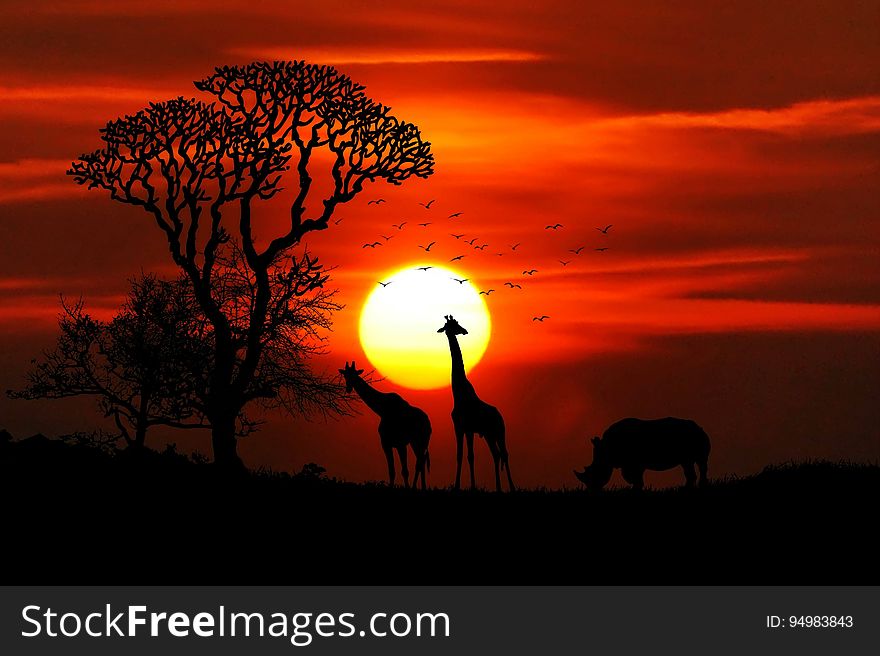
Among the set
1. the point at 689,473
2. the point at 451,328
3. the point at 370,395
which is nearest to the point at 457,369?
the point at 451,328

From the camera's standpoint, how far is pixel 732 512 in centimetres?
3412

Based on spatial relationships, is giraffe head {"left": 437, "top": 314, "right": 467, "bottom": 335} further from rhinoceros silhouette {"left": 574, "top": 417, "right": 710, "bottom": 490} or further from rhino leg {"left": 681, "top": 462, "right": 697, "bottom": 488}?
rhino leg {"left": 681, "top": 462, "right": 697, "bottom": 488}

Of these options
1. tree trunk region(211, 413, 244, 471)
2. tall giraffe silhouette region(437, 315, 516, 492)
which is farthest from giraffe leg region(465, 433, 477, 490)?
tree trunk region(211, 413, 244, 471)

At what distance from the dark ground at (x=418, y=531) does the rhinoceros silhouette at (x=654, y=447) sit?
4.25 ft

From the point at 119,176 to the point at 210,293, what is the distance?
17.4ft

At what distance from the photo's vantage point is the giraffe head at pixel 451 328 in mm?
40562

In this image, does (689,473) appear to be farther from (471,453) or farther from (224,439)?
(224,439)

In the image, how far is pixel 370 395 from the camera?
43125 mm

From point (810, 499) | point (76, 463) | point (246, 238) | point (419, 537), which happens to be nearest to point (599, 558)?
point (419, 537)

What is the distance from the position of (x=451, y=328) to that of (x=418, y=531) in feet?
32.0

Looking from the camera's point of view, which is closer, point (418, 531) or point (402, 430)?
point (418, 531)

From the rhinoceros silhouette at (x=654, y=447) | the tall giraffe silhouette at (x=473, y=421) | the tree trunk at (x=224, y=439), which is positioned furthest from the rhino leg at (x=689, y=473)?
the tree trunk at (x=224, y=439)

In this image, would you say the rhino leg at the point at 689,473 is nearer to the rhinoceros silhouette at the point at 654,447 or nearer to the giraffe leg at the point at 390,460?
the rhinoceros silhouette at the point at 654,447

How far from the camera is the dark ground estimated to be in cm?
2977
